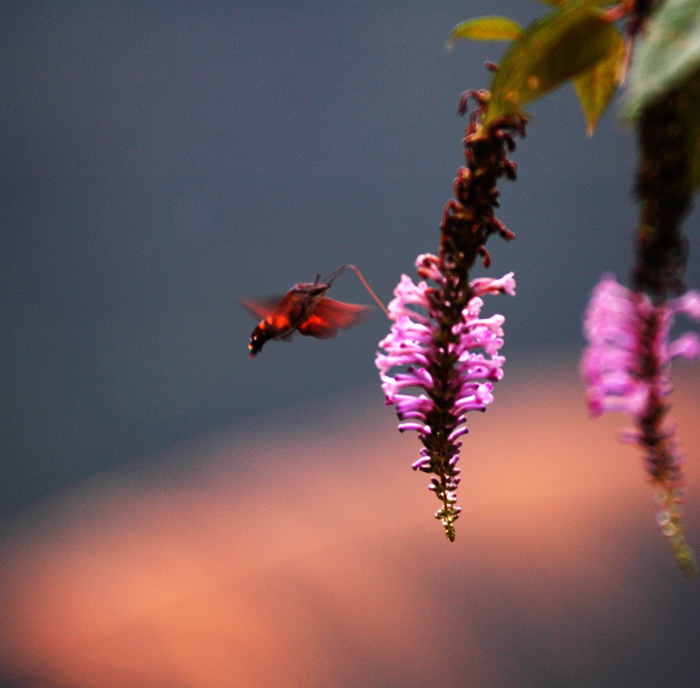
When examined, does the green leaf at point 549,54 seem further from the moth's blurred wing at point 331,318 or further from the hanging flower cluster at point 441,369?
the moth's blurred wing at point 331,318

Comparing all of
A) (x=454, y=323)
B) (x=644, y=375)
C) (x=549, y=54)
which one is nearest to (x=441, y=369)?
(x=454, y=323)

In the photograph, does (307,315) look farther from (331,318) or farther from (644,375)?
(644,375)

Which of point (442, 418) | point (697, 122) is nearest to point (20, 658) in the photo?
point (442, 418)

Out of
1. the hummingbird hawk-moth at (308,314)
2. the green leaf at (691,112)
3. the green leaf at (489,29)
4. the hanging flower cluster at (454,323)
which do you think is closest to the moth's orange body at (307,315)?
the hummingbird hawk-moth at (308,314)

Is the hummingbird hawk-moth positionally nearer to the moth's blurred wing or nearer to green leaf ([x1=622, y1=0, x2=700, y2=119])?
the moth's blurred wing

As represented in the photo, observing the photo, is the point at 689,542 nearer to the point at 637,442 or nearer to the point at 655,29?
the point at 637,442

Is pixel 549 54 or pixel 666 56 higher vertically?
pixel 549 54

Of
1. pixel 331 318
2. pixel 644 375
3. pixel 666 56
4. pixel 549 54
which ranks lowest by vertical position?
pixel 644 375
